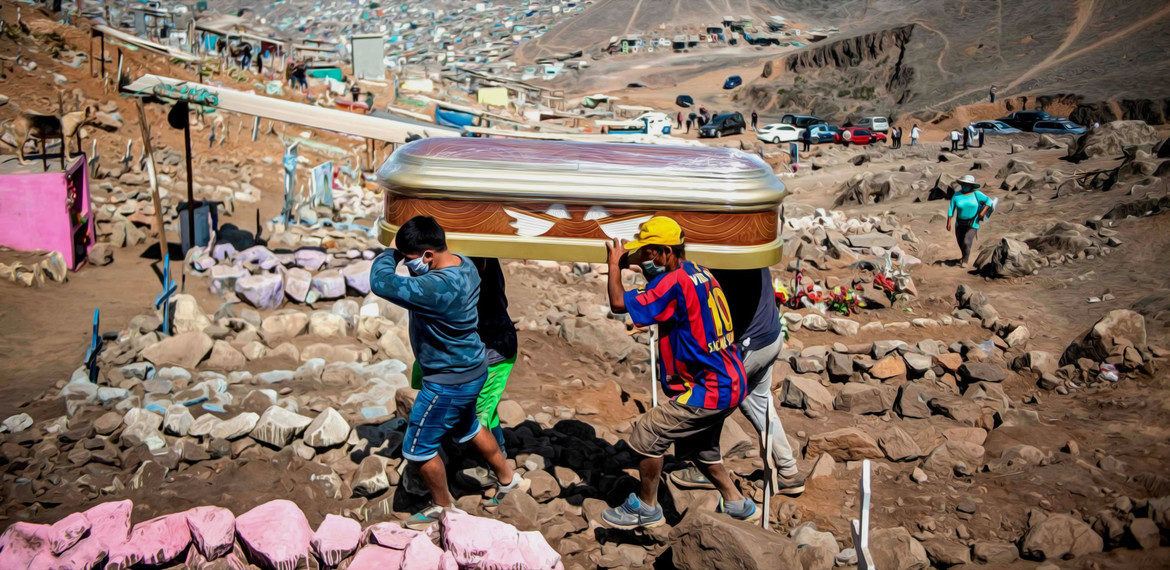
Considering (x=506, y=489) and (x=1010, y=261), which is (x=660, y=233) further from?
(x=1010, y=261)

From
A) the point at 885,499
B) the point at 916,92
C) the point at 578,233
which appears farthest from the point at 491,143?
the point at 916,92

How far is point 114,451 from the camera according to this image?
4.50 metres

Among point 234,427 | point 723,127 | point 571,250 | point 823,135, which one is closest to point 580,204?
point 571,250

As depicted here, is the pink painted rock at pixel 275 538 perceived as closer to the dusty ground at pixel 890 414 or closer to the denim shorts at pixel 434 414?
the dusty ground at pixel 890 414

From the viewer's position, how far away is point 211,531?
3.62 meters

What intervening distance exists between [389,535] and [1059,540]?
124 inches

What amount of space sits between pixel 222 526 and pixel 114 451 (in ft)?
4.28

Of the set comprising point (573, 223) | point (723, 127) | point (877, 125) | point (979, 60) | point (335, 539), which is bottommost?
point (723, 127)

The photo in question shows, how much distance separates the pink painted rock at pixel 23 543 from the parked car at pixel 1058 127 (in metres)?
27.6

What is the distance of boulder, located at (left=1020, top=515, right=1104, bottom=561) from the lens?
3758 millimetres

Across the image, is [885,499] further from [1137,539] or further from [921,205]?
[921,205]

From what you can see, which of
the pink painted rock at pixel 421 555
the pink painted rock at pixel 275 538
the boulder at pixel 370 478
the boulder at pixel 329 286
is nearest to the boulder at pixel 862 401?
the boulder at pixel 370 478

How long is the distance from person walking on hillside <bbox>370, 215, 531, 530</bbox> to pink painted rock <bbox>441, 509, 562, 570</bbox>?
0.34 metres

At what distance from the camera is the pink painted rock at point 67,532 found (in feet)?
11.5
